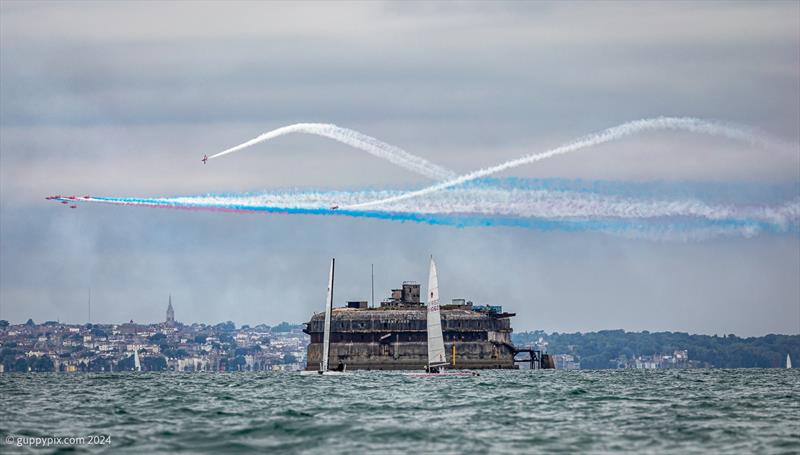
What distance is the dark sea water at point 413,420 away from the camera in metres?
75.2

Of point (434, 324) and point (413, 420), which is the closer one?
point (413, 420)

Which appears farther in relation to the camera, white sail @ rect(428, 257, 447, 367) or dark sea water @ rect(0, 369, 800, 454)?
white sail @ rect(428, 257, 447, 367)

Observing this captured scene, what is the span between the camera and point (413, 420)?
88188 mm

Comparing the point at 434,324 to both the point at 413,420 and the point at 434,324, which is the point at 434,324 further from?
the point at 413,420

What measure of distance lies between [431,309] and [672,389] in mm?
29497

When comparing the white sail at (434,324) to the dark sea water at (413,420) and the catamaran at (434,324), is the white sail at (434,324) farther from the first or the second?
the dark sea water at (413,420)

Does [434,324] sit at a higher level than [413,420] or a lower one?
higher

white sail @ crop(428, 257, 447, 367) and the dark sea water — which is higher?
white sail @ crop(428, 257, 447, 367)

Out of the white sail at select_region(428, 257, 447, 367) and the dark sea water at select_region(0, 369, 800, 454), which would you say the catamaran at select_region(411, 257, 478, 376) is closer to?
the white sail at select_region(428, 257, 447, 367)

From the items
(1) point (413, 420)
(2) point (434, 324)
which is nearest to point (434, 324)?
(2) point (434, 324)

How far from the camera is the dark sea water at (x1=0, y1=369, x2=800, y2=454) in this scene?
2960 inches

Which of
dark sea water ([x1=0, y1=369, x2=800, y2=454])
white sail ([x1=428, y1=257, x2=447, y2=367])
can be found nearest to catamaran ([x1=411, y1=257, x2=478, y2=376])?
white sail ([x1=428, y1=257, x2=447, y2=367])

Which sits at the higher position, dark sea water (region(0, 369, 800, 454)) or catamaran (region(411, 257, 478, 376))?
catamaran (region(411, 257, 478, 376))

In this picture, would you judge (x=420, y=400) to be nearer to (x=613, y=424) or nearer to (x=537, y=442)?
(x=613, y=424)
